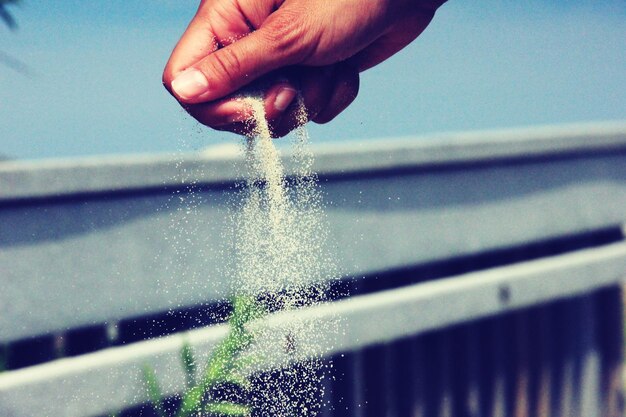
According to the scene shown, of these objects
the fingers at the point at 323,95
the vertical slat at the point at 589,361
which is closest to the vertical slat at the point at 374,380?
the vertical slat at the point at 589,361

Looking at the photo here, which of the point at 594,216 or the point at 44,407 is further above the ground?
the point at 594,216

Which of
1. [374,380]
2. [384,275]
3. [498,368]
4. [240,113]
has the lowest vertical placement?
[498,368]

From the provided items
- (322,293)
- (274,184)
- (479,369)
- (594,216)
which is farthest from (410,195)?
(274,184)

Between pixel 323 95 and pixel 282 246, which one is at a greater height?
pixel 323 95

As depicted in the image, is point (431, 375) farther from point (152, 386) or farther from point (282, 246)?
point (282, 246)

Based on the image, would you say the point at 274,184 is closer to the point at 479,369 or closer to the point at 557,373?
the point at 479,369

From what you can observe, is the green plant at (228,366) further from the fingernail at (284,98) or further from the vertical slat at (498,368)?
the vertical slat at (498,368)

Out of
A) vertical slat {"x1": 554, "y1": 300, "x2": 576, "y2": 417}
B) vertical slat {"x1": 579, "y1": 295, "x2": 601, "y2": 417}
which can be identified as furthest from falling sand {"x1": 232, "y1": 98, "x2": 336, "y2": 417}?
vertical slat {"x1": 579, "y1": 295, "x2": 601, "y2": 417}

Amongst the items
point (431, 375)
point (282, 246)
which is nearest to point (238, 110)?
point (282, 246)
